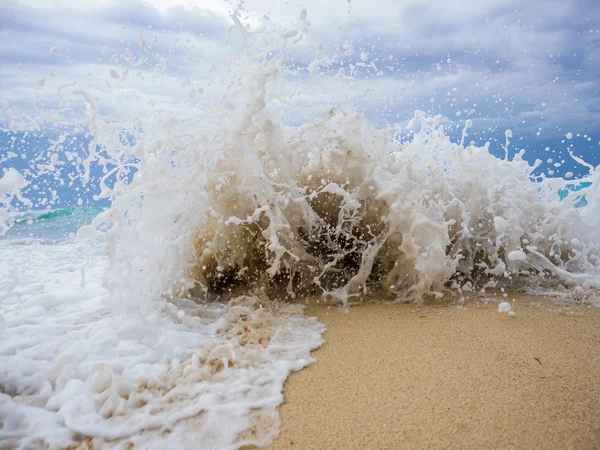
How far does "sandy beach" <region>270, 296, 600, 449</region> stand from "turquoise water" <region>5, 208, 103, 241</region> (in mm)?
8272

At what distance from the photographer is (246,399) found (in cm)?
189

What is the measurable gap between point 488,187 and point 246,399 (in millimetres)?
2799

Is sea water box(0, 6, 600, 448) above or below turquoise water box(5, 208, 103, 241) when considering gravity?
above

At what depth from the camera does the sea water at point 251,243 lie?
2.17m

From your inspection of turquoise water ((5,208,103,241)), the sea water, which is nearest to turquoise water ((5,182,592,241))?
turquoise water ((5,208,103,241))

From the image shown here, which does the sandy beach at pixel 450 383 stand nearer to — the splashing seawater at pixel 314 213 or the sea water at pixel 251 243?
the sea water at pixel 251 243

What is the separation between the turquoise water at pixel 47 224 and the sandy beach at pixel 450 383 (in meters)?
8.27

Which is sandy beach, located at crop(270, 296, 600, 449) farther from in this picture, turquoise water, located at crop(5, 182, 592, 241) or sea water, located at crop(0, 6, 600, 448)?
turquoise water, located at crop(5, 182, 592, 241)

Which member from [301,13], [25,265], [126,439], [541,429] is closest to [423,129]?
[301,13]

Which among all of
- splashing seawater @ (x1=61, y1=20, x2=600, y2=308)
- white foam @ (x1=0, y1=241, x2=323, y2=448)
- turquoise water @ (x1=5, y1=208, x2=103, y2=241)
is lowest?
turquoise water @ (x1=5, y1=208, x2=103, y2=241)

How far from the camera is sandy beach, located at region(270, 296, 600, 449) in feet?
5.27

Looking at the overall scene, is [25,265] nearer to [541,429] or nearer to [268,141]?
[268,141]

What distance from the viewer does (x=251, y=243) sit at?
3.52 meters

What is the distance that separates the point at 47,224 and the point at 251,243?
1108 cm
